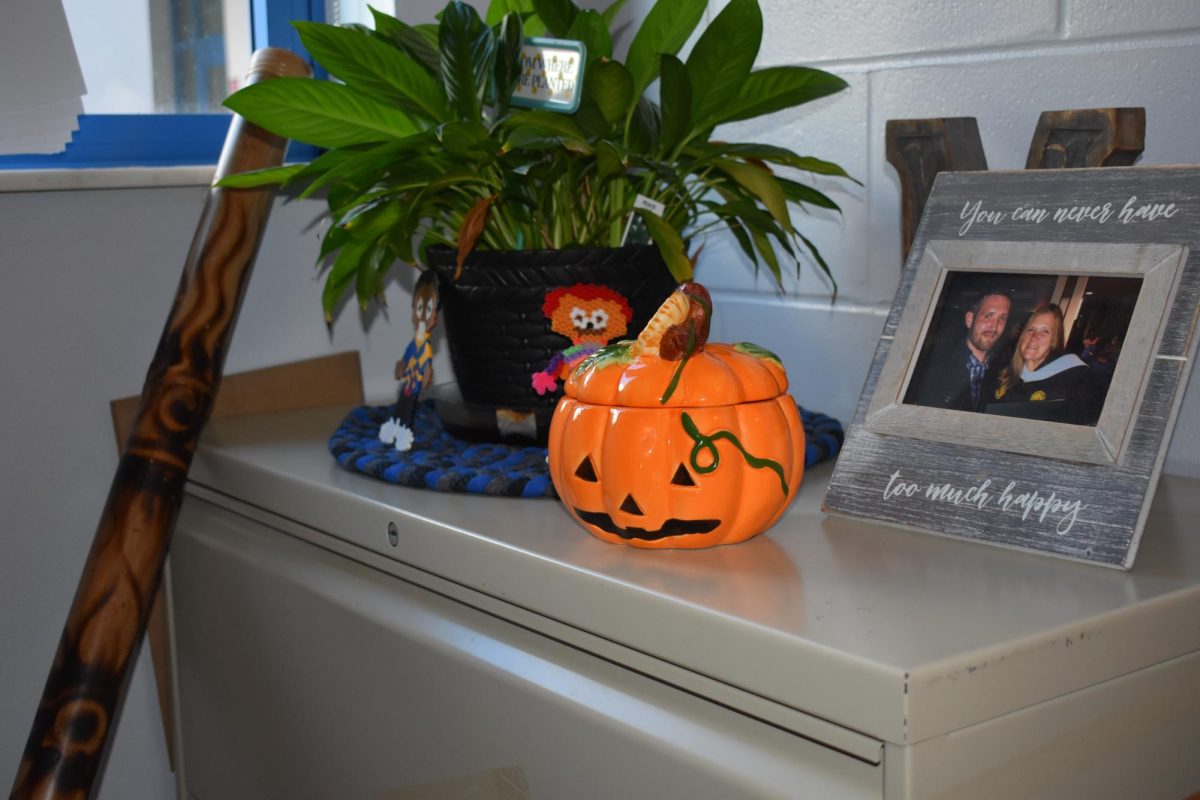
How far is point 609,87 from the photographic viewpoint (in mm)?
874

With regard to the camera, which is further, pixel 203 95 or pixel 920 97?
pixel 203 95

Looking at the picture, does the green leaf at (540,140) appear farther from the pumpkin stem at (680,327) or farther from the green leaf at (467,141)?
the pumpkin stem at (680,327)

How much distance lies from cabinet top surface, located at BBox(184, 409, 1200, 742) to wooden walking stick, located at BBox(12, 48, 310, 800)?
0.89 ft

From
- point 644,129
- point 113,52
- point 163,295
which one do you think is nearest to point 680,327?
point 644,129

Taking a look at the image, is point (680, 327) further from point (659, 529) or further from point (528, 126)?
point (528, 126)

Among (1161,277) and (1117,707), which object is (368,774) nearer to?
(1117,707)

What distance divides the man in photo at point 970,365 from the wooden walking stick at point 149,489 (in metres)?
0.65

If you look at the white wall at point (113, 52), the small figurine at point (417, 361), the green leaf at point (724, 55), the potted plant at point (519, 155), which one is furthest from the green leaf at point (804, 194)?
the white wall at point (113, 52)

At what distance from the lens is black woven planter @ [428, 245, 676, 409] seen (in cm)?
94

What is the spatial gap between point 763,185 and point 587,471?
0.31m

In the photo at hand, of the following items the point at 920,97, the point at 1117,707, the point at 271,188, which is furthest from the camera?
the point at 271,188

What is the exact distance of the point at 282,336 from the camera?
1.30 meters

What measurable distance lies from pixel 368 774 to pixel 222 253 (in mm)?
509

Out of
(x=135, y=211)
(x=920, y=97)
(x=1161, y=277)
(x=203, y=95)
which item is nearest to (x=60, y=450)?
(x=135, y=211)
